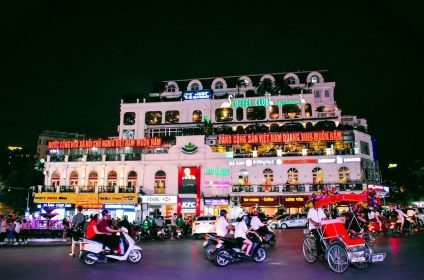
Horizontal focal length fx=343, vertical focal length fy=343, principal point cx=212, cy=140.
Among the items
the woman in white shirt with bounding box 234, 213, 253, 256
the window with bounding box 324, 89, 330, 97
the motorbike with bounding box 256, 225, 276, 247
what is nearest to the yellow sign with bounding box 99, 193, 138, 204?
the motorbike with bounding box 256, 225, 276, 247

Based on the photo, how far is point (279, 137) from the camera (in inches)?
1531

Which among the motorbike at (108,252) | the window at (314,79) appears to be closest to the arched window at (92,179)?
the motorbike at (108,252)

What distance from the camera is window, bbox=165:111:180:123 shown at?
1895 inches

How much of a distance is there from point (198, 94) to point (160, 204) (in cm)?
1725

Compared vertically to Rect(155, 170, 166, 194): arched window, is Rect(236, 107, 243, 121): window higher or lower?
higher

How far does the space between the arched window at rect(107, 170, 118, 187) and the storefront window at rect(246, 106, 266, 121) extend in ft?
62.7

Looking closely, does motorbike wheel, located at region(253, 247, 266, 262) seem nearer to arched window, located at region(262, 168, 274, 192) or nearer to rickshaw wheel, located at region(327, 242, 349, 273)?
rickshaw wheel, located at region(327, 242, 349, 273)

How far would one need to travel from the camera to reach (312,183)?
1431 inches

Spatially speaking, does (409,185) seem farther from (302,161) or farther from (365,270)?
(365,270)

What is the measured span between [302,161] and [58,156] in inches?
1178

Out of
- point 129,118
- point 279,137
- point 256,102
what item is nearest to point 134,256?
point 279,137

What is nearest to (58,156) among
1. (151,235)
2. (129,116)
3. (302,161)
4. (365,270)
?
(129,116)

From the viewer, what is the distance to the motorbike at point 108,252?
438 inches

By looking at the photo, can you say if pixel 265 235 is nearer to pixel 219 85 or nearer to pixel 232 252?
pixel 232 252
